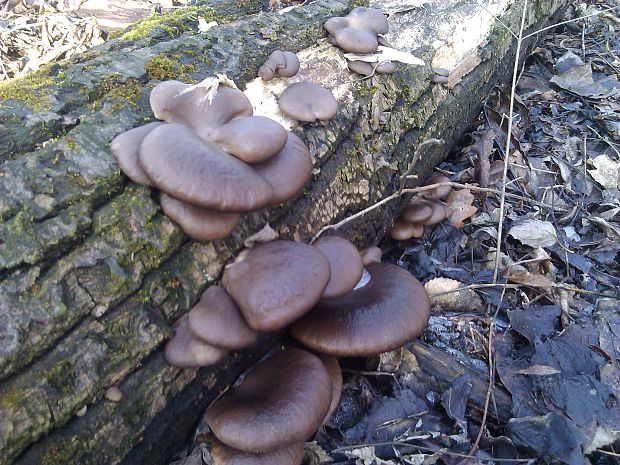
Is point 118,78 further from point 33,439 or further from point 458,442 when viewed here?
point 458,442

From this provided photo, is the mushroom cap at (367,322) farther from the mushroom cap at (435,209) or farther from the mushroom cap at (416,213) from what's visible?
the mushroom cap at (435,209)

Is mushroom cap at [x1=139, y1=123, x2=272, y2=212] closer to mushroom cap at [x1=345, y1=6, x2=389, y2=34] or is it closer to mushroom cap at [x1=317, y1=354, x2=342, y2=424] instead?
mushroom cap at [x1=317, y1=354, x2=342, y2=424]

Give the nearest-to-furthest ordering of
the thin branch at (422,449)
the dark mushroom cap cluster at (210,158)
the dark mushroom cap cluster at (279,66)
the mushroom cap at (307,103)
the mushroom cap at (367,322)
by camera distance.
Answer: the dark mushroom cap cluster at (210,158), the mushroom cap at (367,322), the thin branch at (422,449), the mushroom cap at (307,103), the dark mushroom cap cluster at (279,66)

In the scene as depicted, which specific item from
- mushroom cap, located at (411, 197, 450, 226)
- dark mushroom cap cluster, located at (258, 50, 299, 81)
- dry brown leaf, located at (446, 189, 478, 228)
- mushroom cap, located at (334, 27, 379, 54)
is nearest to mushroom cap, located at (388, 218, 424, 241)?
mushroom cap, located at (411, 197, 450, 226)

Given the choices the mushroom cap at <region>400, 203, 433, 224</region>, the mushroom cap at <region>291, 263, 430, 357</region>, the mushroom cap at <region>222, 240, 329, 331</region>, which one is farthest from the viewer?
the mushroom cap at <region>400, 203, 433, 224</region>

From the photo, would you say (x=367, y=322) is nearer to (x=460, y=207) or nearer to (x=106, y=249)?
(x=106, y=249)

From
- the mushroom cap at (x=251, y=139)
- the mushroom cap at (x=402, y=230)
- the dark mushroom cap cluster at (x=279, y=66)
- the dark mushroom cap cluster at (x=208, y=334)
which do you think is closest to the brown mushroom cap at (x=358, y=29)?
the dark mushroom cap cluster at (x=279, y=66)
